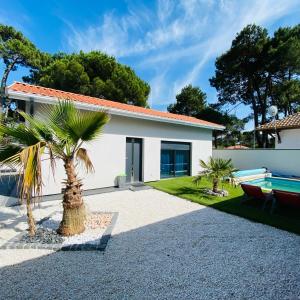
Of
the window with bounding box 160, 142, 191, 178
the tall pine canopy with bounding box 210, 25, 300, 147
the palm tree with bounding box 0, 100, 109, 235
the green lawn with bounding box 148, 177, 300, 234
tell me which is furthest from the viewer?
the tall pine canopy with bounding box 210, 25, 300, 147

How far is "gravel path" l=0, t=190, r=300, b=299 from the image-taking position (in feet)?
11.3

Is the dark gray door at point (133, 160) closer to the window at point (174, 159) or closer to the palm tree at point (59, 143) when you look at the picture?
the window at point (174, 159)

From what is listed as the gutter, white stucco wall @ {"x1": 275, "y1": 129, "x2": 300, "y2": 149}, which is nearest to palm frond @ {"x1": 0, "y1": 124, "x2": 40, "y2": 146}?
the gutter

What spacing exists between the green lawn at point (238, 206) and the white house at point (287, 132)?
371 inches

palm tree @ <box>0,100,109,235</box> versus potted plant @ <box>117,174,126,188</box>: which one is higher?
palm tree @ <box>0,100,109,235</box>

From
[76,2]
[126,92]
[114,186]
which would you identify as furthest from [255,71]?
[114,186]

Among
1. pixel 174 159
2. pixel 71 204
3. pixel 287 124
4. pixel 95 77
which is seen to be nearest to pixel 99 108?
pixel 71 204

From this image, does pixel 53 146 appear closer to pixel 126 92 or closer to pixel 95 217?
pixel 95 217

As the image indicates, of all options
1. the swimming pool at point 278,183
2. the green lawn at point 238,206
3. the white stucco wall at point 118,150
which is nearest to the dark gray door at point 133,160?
the white stucco wall at point 118,150

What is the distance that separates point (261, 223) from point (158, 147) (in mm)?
8522

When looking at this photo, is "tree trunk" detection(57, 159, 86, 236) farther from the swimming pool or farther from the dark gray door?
the swimming pool

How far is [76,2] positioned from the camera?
1227cm

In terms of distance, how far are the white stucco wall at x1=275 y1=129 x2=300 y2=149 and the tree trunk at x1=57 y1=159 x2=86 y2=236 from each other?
18.8 metres

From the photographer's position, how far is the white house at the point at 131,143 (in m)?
9.80
